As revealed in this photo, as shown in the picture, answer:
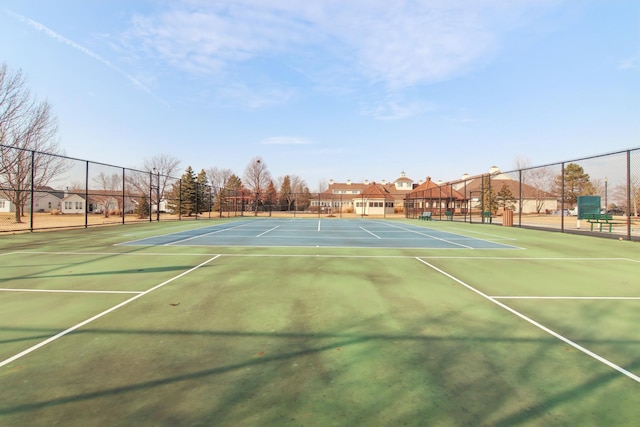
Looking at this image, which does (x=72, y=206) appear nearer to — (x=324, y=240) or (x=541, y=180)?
(x=324, y=240)

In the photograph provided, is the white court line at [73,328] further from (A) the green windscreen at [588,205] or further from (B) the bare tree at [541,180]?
(B) the bare tree at [541,180]

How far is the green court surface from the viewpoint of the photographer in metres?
2.11

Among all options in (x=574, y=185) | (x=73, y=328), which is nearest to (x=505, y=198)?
(x=574, y=185)

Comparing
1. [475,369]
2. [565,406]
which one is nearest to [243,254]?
[475,369]

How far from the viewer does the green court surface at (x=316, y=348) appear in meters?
2.11

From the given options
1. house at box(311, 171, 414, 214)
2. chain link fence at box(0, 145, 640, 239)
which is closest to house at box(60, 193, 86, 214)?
chain link fence at box(0, 145, 640, 239)

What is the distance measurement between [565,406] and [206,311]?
3515mm

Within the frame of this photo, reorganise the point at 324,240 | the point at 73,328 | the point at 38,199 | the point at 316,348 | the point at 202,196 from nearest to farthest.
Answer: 1. the point at 316,348
2. the point at 73,328
3. the point at 324,240
4. the point at 38,199
5. the point at 202,196

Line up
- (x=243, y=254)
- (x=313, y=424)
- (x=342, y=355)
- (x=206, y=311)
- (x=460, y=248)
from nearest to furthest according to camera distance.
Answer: (x=313, y=424) < (x=342, y=355) < (x=206, y=311) < (x=243, y=254) < (x=460, y=248)

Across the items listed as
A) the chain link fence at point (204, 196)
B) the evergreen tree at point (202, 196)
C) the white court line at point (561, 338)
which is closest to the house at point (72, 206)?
the chain link fence at point (204, 196)

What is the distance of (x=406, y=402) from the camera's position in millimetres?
2188

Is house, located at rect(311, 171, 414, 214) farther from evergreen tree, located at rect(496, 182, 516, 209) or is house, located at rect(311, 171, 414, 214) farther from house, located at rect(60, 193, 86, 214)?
house, located at rect(60, 193, 86, 214)

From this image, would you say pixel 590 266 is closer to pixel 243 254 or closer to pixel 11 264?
pixel 243 254

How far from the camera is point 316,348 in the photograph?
9.80 ft
